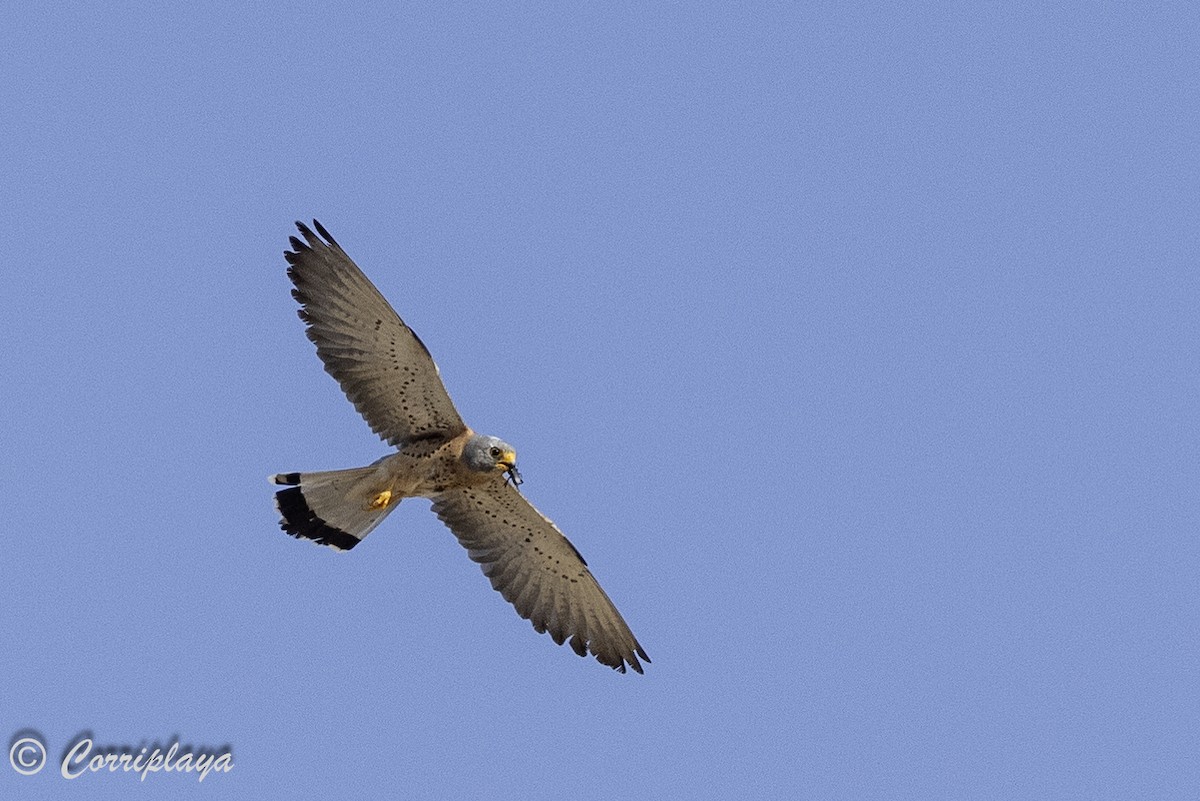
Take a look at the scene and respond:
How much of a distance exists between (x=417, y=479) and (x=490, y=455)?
0.81m

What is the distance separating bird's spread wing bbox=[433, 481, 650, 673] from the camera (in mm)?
15961

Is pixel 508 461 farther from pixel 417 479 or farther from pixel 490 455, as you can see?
pixel 417 479

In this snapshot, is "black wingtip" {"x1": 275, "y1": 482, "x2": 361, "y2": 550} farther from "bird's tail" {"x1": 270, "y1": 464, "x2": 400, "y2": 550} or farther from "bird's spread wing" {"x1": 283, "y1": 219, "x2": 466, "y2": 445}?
"bird's spread wing" {"x1": 283, "y1": 219, "x2": 466, "y2": 445}

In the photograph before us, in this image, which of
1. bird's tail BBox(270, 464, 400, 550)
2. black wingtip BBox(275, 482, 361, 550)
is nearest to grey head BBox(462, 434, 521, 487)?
bird's tail BBox(270, 464, 400, 550)

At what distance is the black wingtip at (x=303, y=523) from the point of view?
15.3 m

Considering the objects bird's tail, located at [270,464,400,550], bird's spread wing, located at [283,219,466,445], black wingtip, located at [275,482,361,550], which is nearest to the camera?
bird's spread wing, located at [283,219,466,445]

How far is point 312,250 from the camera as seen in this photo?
14.8 m

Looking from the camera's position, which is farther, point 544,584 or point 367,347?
point 544,584

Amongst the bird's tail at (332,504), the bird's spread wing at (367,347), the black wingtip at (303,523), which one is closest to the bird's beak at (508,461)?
the bird's spread wing at (367,347)

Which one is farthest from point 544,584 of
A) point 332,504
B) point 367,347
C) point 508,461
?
point 367,347

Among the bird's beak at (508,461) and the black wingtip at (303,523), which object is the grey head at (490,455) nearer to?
the bird's beak at (508,461)

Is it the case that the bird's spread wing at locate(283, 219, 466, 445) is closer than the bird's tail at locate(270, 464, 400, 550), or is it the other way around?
the bird's spread wing at locate(283, 219, 466, 445)

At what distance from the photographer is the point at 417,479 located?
15359 mm

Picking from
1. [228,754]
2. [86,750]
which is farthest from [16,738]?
[228,754]
